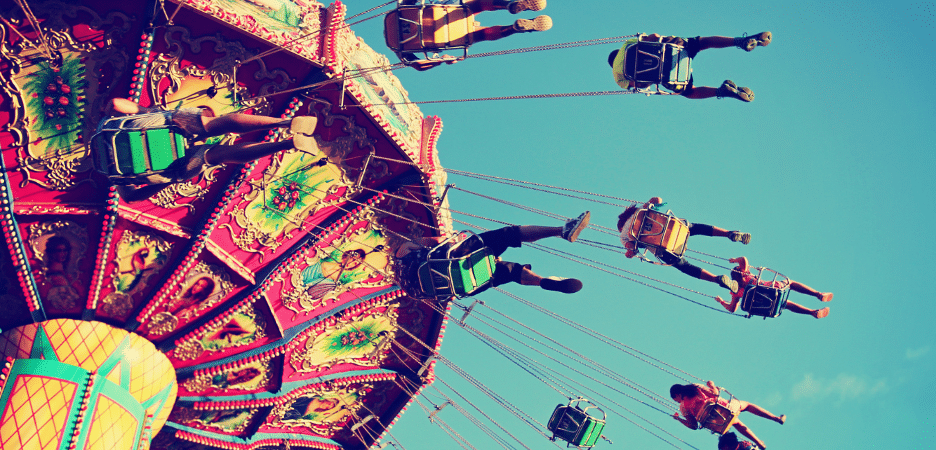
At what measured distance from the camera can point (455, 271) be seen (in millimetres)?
8875

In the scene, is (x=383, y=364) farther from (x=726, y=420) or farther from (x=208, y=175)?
(x=726, y=420)

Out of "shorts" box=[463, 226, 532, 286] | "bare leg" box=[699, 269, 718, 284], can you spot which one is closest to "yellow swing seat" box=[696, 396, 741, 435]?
"bare leg" box=[699, 269, 718, 284]

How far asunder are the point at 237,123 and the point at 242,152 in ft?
1.23

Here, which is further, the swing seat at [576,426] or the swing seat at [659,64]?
the swing seat at [576,426]

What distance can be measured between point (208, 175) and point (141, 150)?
1520 millimetres

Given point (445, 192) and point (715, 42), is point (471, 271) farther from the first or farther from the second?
point (715, 42)

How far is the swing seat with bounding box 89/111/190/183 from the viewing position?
7.14 meters

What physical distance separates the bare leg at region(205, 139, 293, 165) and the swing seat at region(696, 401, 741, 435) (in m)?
7.87

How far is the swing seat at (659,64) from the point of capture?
7.84 m

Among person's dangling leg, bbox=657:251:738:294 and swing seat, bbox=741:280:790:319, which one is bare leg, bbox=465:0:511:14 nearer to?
person's dangling leg, bbox=657:251:738:294

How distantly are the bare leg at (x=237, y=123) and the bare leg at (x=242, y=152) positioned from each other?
0.19 metres

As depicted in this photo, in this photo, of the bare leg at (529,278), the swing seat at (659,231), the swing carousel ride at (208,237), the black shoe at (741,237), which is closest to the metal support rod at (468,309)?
the swing carousel ride at (208,237)

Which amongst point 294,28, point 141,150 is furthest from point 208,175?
point 294,28

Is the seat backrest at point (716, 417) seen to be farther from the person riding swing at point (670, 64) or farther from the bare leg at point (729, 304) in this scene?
the person riding swing at point (670, 64)
